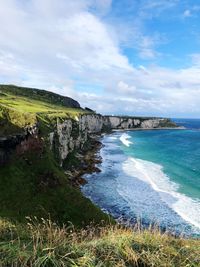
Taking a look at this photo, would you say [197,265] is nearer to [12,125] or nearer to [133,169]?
[12,125]

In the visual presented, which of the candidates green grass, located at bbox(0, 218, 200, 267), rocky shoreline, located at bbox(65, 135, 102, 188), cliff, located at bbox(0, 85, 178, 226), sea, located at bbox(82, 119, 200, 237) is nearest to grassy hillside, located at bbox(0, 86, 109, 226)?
cliff, located at bbox(0, 85, 178, 226)

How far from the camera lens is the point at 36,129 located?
157 feet

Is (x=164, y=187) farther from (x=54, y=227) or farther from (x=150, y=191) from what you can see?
(x=54, y=227)

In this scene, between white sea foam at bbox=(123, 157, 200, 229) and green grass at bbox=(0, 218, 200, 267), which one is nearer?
green grass at bbox=(0, 218, 200, 267)

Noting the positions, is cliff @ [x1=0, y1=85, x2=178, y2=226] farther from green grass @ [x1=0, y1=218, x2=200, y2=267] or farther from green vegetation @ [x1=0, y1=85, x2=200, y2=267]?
green grass @ [x1=0, y1=218, x2=200, y2=267]

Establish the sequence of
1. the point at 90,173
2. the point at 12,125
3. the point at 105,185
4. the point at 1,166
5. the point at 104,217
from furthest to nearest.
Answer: the point at 90,173 < the point at 105,185 < the point at 12,125 < the point at 1,166 < the point at 104,217

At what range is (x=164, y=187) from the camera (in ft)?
201

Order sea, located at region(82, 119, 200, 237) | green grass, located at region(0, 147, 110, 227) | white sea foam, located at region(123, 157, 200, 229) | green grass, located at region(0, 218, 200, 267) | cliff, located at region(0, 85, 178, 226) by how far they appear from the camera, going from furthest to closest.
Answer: white sea foam, located at region(123, 157, 200, 229) < sea, located at region(82, 119, 200, 237) < cliff, located at region(0, 85, 178, 226) < green grass, located at region(0, 147, 110, 227) < green grass, located at region(0, 218, 200, 267)

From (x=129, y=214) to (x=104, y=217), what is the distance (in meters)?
9.57

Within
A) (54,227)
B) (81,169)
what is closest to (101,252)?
(54,227)

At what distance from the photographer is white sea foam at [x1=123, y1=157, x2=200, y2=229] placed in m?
46.7

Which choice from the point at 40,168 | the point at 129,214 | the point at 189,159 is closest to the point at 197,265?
the point at 40,168

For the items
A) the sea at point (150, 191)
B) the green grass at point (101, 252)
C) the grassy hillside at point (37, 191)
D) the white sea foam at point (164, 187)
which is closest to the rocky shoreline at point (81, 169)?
the sea at point (150, 191)

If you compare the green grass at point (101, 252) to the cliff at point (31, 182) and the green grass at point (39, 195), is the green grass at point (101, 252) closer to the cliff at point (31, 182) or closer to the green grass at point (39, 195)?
the cliff at point (31, 182)
